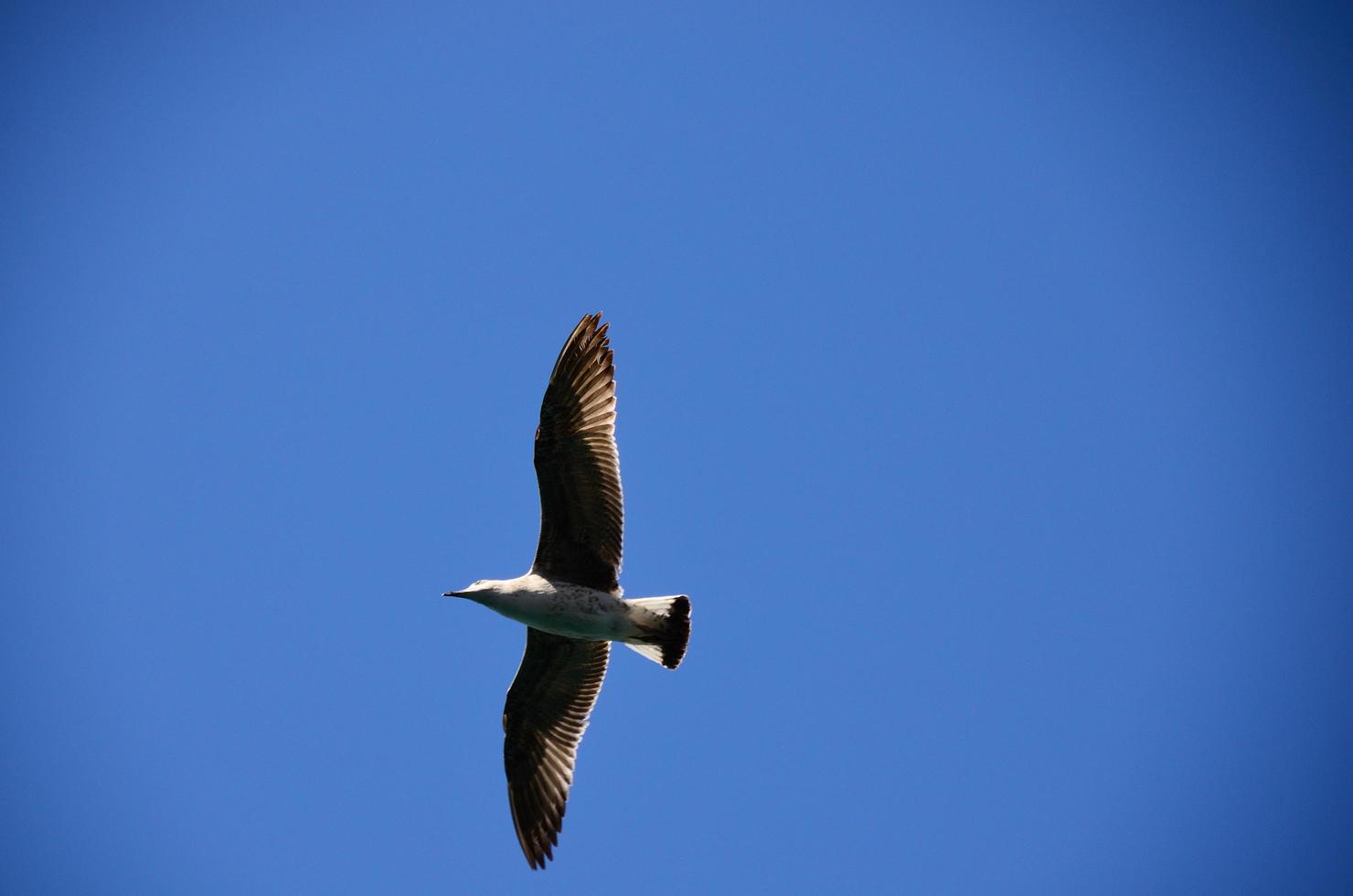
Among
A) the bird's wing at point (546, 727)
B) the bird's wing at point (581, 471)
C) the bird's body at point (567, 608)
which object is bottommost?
the bird's wing at point (546, 727)

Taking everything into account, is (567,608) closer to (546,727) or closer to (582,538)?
(582,538)

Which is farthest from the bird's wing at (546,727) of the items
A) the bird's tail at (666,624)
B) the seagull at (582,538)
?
the bird's tail at (666,624)

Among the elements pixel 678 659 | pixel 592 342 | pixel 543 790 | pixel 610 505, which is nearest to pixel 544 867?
pixel 543 790

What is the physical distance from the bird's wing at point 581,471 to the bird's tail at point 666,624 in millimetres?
431

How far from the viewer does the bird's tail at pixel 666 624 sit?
401 inches

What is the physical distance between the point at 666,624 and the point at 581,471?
1.79 metres

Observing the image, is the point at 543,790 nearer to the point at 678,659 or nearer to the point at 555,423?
the point at 678,659

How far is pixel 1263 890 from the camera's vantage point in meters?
51.4

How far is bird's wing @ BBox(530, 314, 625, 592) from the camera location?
10.1 meters

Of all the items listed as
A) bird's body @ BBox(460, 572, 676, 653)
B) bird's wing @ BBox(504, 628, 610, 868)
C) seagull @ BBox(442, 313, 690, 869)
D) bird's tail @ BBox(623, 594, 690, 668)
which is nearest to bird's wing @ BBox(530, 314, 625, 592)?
seagull @ BBox(442, 313, 690, 869)

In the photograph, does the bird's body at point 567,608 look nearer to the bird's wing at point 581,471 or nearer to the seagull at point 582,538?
the seagull at point 582,538

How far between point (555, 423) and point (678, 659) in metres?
2.72

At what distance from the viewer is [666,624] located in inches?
401

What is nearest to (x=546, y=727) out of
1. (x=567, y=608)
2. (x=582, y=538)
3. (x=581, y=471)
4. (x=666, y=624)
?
(x=567, y=608)
